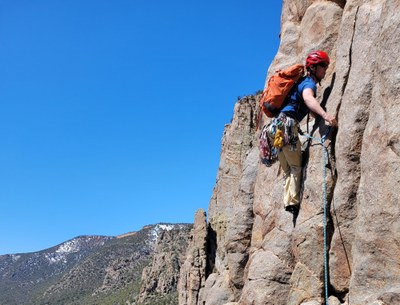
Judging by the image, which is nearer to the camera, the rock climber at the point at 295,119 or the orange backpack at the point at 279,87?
the rock climber at the point at 295,119

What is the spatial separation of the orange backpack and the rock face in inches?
29.8

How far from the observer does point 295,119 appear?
420 inches

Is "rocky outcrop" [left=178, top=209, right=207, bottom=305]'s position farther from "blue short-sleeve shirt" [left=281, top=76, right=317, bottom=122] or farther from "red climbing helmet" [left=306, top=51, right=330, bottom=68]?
"red climbing helmet" [left=306, top=51, right=330, bottom=68]

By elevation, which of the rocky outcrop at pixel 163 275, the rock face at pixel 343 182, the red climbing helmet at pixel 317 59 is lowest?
the rock face at pixel 343 182

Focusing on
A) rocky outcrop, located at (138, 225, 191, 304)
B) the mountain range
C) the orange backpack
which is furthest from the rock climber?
rocky outcrop, located at (138, 225, 191, 304)

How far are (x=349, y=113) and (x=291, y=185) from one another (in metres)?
2.05

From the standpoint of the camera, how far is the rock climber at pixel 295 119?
10328mm

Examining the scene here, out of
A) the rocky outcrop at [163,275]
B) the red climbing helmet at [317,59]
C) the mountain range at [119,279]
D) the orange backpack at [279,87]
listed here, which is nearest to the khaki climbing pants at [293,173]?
→ the orange backpack at [279,87]

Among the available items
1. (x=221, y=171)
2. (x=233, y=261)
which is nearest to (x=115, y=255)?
(x=221, y=171)

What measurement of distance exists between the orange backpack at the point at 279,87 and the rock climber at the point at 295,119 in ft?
0.45

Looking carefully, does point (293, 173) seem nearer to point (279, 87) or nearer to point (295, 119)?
point (295, 119)

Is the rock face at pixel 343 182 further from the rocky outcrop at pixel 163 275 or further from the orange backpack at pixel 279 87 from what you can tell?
the rocky outcrop at pixel 163 275

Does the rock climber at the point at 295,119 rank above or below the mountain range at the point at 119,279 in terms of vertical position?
below

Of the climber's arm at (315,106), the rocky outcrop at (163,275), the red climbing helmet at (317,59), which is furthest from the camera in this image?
the rocky outcrop at (163,275)
